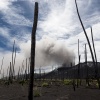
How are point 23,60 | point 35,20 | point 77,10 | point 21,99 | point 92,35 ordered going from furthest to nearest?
point 23,60 < point 92,35 < point 21,99 < point 77,10 < point 35,20

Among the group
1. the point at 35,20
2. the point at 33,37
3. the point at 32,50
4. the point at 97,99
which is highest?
the point at 35,20

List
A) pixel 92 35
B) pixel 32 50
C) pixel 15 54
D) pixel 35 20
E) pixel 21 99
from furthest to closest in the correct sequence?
pixel 15 54
pixel 92 35
pixel 21 99
pixel 35 20
pixel 32 50

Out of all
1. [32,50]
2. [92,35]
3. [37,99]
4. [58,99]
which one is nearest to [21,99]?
[37,99]

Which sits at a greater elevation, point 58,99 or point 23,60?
point 23,60

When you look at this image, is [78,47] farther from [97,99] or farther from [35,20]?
[35,20]

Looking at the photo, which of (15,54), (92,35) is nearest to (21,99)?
(92,35)

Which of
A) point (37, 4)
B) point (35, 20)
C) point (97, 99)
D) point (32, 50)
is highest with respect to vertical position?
point (37, 4)

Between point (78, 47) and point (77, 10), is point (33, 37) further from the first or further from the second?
point (78, 47)

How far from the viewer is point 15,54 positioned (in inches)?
2800

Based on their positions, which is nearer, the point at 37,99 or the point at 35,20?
the point at 35,20

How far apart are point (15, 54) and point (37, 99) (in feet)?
169

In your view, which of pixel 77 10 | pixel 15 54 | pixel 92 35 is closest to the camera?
pixel 77 10

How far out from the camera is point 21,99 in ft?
66.7

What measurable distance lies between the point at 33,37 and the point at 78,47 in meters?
32.8
